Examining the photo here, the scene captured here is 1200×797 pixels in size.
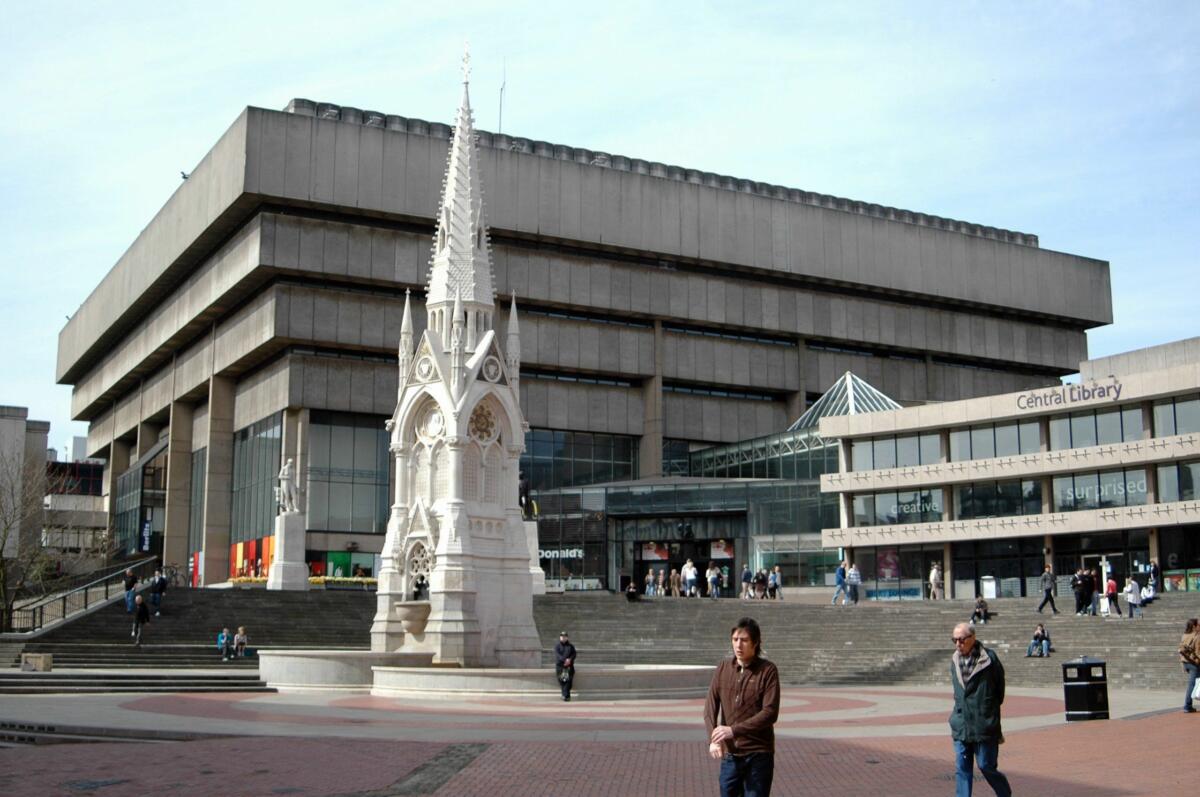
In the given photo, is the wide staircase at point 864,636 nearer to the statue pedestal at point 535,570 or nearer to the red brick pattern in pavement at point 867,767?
the statue pedestal at point 535,570

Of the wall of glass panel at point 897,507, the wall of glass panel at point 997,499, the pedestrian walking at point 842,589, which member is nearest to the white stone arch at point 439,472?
the pedestrian walking at point 842,589

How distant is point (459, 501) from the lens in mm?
32219

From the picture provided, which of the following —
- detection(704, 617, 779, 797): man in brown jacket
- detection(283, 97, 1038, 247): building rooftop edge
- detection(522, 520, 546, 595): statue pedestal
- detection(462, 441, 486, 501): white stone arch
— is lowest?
detection(704, 617, 779, 797): man in brown jacket

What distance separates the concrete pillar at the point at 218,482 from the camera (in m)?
79.9

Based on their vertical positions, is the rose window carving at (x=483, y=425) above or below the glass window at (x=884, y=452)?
below

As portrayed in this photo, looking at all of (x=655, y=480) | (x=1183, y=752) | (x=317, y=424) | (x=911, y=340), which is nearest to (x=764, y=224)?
(x=911, y=340)

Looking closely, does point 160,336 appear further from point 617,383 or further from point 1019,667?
point 1019,667

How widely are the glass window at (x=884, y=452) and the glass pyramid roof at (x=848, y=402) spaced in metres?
2.75

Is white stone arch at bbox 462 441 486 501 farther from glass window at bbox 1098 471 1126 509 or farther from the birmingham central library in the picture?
the birmingham central library

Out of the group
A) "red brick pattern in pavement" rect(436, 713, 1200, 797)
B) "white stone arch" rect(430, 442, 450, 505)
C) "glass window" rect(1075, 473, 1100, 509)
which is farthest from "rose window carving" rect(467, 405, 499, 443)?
"glass window" rect(1075, 473, 1100, 509)

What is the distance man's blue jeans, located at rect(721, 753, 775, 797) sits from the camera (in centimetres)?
925

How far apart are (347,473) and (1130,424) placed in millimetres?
40638

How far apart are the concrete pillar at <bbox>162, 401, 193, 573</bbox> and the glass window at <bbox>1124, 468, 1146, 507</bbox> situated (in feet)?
185

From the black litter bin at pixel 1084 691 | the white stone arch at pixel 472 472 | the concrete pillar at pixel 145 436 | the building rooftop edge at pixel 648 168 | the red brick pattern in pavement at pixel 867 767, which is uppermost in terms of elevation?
the building rooftop edge at pixel 648 168
